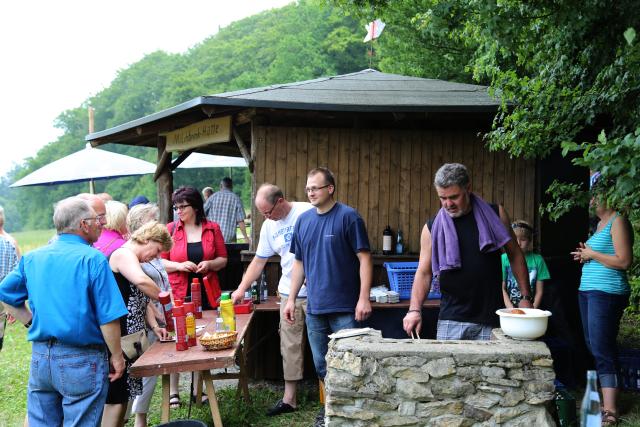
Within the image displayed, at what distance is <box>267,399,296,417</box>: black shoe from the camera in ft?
17.8

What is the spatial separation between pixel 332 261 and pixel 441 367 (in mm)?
1456

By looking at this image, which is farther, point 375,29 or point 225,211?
point 225,211

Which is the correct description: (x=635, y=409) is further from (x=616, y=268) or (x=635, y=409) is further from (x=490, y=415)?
(x=490, y=415)

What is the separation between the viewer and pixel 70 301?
3.34 meters

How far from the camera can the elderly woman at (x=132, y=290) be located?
12.9 feet

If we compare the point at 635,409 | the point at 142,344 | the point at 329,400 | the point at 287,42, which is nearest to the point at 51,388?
the point at 142,344

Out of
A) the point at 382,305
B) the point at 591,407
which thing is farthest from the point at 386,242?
the point at 591,407

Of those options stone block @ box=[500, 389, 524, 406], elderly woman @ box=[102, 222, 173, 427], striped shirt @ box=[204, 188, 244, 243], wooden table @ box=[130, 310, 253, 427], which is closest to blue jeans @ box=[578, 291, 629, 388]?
stone block @ box=[500, 389, 524, 406]

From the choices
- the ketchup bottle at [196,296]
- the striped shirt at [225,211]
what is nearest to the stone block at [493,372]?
the ketchup bottle at [196,296]

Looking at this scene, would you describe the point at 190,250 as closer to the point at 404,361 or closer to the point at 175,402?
the point at 175,402

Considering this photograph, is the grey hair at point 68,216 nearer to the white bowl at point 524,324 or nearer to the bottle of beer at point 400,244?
the white bowl at point 524,324

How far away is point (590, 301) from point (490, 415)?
6.40 feet

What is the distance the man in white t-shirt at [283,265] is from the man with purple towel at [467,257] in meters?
1.81

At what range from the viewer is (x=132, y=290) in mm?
4277
